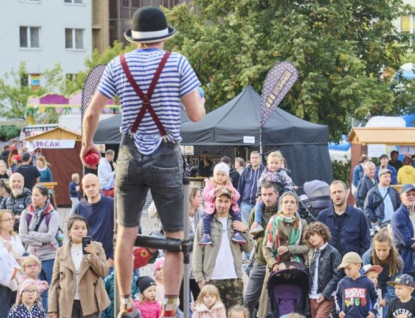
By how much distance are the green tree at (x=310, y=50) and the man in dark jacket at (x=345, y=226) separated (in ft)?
67.8

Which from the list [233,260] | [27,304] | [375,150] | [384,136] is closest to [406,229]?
[233,260]

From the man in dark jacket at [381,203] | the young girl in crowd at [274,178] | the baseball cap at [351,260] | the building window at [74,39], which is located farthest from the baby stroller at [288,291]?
the building window at [74,39]

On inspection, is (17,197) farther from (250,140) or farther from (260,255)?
(250,140)

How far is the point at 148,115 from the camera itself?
241 inches

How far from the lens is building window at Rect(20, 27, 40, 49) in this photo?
66.9m

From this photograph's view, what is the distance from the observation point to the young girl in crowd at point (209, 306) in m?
10.7

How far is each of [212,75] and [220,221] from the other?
24.1 metres

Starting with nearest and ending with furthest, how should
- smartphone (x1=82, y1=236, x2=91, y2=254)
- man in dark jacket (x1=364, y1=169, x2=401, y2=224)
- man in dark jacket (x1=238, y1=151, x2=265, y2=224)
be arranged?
smartphone (x1=82, y1=236, x2=91, y2=254)
man in dark jacket (x1=364, y1=169, x2=401, y2=224)
man in dark jacket (x1=238, y1=151, x2=265, y2=224)

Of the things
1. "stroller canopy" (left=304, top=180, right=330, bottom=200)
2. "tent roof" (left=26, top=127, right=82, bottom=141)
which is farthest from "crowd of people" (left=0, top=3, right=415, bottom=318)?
"tent roof" (left=26, top=127, right=82, bottom=141)

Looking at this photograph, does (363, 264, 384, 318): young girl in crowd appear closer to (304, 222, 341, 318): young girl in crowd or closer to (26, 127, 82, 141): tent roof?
(304, 222, 341, 318): young girl in crowd

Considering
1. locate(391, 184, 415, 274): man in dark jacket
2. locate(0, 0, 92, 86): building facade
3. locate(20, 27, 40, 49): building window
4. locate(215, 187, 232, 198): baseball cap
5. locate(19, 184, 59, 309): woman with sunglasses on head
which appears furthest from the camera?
locate(20, 27, 40, 49): building window

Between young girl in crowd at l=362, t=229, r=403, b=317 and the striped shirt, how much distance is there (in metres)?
6.45

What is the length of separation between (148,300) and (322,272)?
2.23m

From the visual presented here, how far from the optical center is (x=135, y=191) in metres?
A: 6.27
